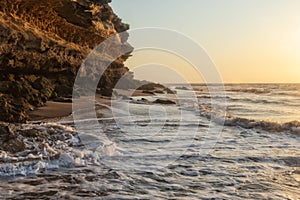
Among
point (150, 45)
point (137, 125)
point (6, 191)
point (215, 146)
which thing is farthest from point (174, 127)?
point (6, 191)

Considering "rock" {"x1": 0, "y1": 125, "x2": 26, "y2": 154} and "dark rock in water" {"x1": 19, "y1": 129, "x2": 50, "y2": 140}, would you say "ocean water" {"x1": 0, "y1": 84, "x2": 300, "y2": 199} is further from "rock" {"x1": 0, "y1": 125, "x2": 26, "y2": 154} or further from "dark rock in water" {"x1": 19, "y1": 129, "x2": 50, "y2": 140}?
"dark rock in water" {"x1": 19, "y1": 129, "x2": 50, "y2": 140}

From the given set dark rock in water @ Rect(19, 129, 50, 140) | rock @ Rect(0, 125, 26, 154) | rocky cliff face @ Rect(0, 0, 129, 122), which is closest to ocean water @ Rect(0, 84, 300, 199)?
rock @ Rect(0, 125, 26, 154)

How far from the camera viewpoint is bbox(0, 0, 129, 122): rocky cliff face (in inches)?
411

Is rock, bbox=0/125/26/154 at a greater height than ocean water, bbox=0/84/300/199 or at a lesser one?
greater

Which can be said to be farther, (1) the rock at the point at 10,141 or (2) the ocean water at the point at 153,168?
(1) the rock at the point at 10,141

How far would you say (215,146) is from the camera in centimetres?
855

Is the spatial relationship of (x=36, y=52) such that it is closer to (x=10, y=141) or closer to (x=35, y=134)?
(x=35, y=134)

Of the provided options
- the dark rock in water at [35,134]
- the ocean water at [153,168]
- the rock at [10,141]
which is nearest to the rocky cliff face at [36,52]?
the dark rock in water at [35,134]

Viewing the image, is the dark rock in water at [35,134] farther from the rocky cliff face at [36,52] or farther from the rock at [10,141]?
the rocky cliff face at [36,52]

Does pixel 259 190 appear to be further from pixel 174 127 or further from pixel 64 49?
pixel 64 49

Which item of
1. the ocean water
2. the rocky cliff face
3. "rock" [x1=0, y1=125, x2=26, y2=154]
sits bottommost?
the ocean water

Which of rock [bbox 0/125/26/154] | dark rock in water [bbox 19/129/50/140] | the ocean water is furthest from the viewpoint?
dark rock in water [bbox 19/129/50/140]

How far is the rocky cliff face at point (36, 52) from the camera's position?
10.4 m

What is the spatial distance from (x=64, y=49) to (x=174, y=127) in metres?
5.87
